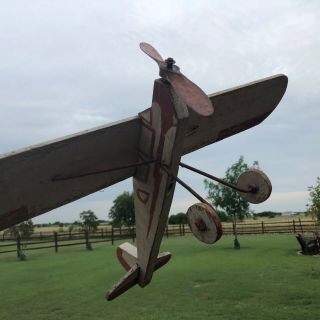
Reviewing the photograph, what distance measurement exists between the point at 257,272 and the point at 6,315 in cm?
719

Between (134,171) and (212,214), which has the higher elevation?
(134,171)

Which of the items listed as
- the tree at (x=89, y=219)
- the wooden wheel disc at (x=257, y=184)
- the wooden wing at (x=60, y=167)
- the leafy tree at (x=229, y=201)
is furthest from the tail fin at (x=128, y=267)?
the tree at (x=89, y=219)

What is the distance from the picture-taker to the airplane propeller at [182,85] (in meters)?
3.90

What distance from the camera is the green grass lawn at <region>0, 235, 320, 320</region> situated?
358 inches

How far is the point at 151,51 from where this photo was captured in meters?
Result: 4.45

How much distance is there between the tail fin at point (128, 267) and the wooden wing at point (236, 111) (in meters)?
1.34

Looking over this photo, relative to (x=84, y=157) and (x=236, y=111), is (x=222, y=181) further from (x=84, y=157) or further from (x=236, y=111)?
(x=84, y=157)

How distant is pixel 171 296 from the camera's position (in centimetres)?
1064

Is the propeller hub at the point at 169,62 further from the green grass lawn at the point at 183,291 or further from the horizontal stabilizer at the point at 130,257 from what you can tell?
the green grass lawn at the point at 183,291

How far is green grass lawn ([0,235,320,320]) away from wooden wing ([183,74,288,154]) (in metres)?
4.43

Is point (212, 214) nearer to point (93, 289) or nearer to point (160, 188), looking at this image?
point (160, 188)

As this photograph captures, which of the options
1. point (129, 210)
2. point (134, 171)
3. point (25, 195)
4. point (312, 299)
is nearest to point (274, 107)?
point (134, 171)

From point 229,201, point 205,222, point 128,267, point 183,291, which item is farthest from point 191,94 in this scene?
point 229,201

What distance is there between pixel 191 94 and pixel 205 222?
1137 millimetres
